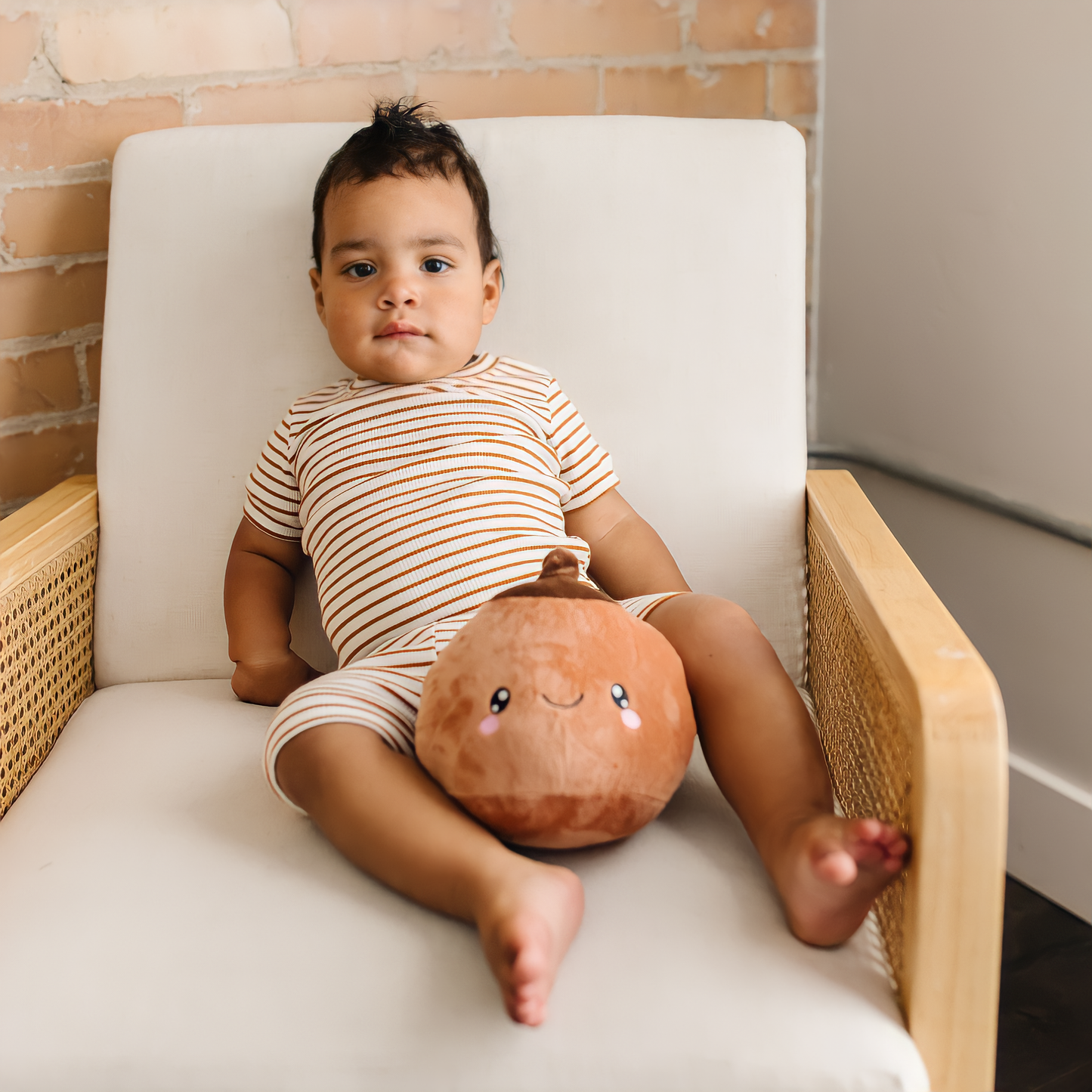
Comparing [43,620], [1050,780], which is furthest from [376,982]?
[1050,780]

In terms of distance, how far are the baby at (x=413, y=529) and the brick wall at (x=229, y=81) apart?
150 millimetres

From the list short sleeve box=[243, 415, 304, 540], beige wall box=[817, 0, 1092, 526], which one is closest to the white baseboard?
beige wall box=[817, 0, 1092, 526]

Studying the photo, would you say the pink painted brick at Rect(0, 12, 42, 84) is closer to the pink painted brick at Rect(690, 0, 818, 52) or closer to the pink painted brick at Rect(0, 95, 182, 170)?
the pink painted brick at Rect(0, 95, 182, 170)

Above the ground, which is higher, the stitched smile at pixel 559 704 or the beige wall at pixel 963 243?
the beige wall at pixel 963 243

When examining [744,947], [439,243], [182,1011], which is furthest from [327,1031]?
[439,243]

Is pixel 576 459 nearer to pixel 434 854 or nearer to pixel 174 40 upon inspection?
pixel 434 854

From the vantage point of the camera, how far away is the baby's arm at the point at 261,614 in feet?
3.01

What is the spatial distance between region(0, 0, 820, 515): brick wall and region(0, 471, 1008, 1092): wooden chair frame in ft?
1.13

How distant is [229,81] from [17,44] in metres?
0.22

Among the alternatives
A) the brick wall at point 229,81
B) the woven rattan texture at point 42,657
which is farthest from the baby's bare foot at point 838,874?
the brick wall at point 229,81

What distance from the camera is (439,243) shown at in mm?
913

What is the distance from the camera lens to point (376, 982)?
1.78ft

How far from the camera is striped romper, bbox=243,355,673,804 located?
835 millimetres

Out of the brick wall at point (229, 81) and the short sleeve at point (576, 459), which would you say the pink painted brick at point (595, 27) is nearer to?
the brick wall at point (229, 81)
